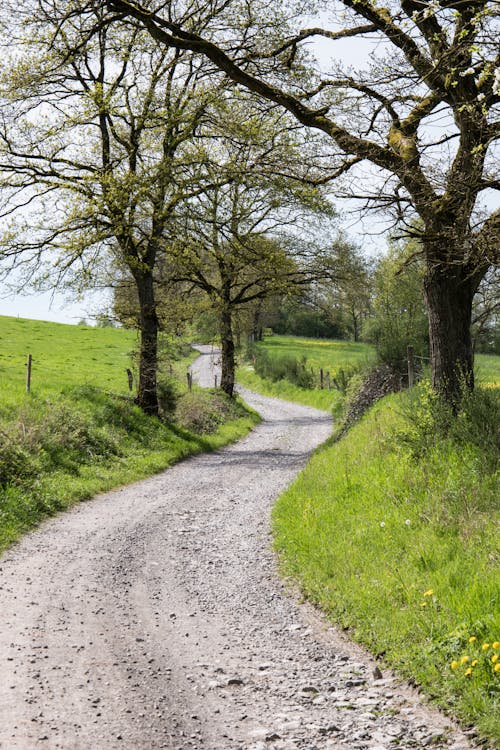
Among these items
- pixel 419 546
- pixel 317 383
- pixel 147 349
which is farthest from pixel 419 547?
pixel 317 383

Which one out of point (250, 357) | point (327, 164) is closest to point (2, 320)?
point (250, 357)

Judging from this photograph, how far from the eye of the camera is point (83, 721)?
4965mm

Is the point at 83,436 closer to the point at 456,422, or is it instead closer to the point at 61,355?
the point at 456,422

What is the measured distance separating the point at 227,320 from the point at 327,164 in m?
20.6

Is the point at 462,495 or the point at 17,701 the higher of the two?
the point at 462,495

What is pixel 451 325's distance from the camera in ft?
37.8

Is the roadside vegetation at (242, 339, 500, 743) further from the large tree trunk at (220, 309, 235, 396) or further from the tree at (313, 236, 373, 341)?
the large tree trunk at (220, 309, 235, 396)

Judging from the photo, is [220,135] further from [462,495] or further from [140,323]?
[462,495]

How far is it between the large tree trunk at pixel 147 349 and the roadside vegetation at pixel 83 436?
0.58 m

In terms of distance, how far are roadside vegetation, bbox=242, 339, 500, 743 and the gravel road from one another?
11.4 inches

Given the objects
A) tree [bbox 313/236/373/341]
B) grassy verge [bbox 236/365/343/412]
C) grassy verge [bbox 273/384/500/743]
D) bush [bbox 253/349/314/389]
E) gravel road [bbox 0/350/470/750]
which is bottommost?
gravel road [bbox 0/350/470/750]

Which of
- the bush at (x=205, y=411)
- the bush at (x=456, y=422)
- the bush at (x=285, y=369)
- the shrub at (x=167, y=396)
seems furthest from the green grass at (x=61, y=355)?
the bush at (x=456, y=422)

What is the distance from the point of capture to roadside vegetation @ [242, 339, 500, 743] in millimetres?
5535

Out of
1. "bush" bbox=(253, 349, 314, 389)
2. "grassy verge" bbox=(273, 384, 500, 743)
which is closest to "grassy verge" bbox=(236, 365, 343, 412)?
"bush" bbox=(253, 349, 314, 389)
